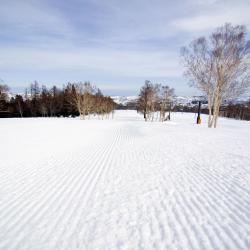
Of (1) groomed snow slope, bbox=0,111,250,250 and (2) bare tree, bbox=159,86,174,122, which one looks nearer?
(1) groomed snow slope, bbox=0,111,250,250

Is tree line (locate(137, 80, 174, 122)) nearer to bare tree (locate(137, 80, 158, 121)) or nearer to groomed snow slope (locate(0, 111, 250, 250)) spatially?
bare tree (locate(137, 80, 158, 121))

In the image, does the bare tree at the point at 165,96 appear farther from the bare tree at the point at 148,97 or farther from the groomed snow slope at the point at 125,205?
the groomed snow slope at the point at 125,205

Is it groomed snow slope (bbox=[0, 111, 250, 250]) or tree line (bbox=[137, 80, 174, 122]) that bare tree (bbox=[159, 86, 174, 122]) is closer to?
tree line (bbox=[137, 80, 174, 122])

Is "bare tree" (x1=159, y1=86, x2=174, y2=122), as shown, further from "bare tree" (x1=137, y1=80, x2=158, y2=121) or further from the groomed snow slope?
the groomed snow slope

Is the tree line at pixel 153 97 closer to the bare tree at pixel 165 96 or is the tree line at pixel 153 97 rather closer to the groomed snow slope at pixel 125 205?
the bare tree at pixel 165 96

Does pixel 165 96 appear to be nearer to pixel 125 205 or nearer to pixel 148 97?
pixel 148 97

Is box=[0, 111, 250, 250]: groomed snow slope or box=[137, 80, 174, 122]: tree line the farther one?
box=[137, 80, 174, 122]: tree line

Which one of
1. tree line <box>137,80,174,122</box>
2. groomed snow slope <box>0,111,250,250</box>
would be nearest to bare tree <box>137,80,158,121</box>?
tree line <box>137,80,174,122</box>

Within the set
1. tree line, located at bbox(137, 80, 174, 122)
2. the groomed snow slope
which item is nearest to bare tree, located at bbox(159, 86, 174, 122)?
tree line, located at bbox(137, 80, 174, 122)

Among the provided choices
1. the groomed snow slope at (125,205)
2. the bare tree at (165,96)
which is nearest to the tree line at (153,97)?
the bare tree at (165,96)

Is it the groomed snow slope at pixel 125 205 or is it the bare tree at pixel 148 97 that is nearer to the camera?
the groomed snow slope at pixel 125 205

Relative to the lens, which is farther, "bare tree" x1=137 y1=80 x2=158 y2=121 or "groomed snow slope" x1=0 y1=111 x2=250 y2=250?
"bare tree" x1=137 y1=80 x2=158 y2=121

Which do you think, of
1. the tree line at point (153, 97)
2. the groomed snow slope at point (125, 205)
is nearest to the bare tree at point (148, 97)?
the tree line at point (153, 97)

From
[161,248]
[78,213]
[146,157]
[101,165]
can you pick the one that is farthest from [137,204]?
[146,157]
